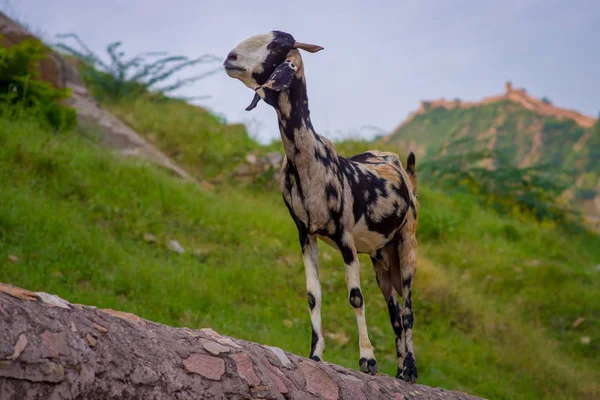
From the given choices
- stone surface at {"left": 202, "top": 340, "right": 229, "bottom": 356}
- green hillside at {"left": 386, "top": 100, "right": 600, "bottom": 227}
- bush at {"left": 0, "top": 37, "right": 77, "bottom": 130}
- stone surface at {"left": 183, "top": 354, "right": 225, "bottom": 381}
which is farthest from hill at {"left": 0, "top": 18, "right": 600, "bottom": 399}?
green hillside at {"left": 386, "top": 100, "right": 600, "bottom": 227}

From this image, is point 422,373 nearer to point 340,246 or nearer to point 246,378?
point 340,246

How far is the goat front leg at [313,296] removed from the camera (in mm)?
3689

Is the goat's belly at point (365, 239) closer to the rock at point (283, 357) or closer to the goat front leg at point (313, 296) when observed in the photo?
the goat front leg at point (313, 296)

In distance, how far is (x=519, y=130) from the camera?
26.9 meters

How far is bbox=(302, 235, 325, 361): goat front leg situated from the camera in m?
3.69

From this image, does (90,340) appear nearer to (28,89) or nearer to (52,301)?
(52,301)

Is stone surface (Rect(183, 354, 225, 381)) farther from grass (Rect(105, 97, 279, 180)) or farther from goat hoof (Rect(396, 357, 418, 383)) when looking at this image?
grass (Rect(105, 97, 279, 180))

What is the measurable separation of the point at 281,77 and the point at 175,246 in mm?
4409

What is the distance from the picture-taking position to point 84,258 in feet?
20.5

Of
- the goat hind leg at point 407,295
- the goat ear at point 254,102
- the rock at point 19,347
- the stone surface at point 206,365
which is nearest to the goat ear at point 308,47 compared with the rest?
the goat ear at point 254,102

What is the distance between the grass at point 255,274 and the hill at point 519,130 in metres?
15.7

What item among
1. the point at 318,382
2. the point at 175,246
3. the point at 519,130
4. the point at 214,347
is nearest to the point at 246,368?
the point at 214,347

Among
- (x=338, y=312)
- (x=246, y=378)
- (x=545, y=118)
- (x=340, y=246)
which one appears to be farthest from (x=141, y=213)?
(x=545, y=118)

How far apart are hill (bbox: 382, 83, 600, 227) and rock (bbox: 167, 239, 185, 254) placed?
18.4 m
